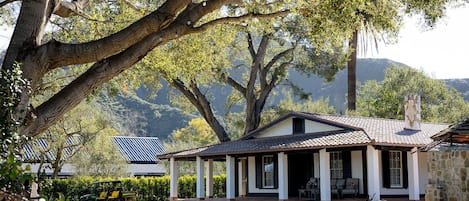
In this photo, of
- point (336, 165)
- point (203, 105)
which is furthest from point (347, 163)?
point (203, 105)

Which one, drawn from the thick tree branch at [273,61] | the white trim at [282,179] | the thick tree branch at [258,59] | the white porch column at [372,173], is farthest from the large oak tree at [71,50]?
the thick tree branch at [273,61]

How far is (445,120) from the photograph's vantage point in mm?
42875

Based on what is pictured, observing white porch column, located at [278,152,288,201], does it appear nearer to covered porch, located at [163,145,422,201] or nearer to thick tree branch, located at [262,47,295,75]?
covered porch, located at [163,145,422,201]

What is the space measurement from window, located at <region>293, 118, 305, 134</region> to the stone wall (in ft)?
25.9

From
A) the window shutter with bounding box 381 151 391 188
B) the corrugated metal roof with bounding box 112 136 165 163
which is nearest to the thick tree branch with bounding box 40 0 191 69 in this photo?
the window shutter with bounding box 381 151 391 188

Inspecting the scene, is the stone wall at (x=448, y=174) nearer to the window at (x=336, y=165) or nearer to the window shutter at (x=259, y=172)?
the window at (x=336, y=165)

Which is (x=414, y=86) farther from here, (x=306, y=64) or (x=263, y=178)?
(x=263, y=178)

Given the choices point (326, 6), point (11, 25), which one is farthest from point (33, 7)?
point (11, 25)

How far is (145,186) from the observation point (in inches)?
1307

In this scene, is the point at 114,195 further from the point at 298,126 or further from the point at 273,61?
the point at 273,61

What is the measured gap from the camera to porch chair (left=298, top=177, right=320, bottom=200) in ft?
73.9

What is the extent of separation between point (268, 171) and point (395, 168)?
5817 millimetres

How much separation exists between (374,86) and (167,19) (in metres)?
46.5

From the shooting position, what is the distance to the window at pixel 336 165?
23.5 m
